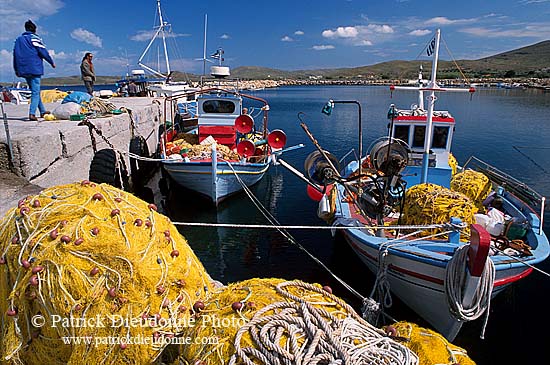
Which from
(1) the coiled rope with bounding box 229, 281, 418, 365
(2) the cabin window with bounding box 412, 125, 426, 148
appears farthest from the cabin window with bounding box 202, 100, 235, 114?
(1) the coiled rope with bounding box 229, 281, 418, 365

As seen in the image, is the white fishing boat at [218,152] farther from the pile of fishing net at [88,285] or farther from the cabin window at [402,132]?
the pile of fishing net at [88,285]

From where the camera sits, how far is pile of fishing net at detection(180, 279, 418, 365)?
2074 mm

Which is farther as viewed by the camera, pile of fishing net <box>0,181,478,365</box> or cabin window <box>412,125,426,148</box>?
cabin window <box>412,125,426,148</box>

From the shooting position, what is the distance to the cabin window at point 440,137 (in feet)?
31.3

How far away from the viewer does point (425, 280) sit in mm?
5953

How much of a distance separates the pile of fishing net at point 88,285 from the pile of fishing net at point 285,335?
57 cm

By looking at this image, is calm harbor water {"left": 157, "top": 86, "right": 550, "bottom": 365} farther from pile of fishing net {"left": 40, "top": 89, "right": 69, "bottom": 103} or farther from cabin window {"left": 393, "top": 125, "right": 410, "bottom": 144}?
pile of fishing net {"left": 40, "top": 89, "right": 69, "bottom": 103}

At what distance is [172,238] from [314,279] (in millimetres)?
5444

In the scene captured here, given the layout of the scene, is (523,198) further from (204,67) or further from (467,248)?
(204,67)

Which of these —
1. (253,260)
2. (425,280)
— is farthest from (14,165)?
(425,280)

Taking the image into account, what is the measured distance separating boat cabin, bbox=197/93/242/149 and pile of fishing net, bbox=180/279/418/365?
11942 mm

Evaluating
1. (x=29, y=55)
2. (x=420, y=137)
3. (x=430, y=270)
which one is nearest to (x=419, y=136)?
(x=420, y=137)

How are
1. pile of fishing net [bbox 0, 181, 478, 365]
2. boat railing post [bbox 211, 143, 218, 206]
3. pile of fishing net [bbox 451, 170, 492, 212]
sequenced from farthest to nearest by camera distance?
boat railing post [bbox 211, 143, 218, 206], pile of fishing net [bbox 451, 170, 492, 212], pile of fishing net [bbox 0, 181, 478, 365]

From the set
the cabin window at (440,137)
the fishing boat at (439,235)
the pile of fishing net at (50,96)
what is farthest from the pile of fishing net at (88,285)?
the pile of fishing net at (50,96)
